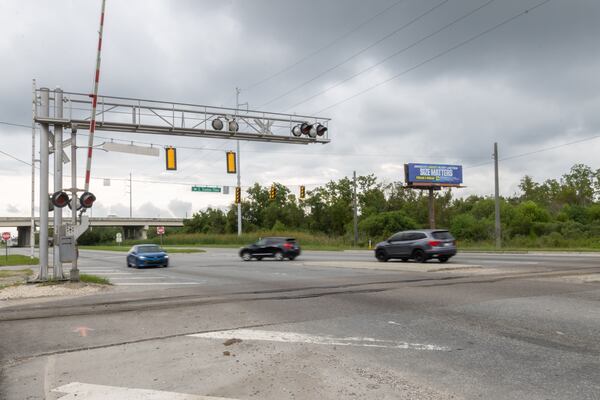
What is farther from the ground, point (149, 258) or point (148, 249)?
point (148, 249)

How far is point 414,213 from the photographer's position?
8262 cm

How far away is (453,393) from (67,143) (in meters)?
14.8

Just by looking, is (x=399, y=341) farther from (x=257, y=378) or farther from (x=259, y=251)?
(x=259, y=251)

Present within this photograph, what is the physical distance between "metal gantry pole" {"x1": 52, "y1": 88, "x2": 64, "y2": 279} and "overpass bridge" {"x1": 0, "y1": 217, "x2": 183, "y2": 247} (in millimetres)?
99823

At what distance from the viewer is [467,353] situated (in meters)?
6.43

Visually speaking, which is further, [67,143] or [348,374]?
[67,143]

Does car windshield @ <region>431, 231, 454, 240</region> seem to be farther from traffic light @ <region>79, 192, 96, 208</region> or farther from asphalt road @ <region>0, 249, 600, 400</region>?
traffic light @ <region>79, 192, 96, 208</region>

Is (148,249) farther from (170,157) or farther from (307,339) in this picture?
(307,339)

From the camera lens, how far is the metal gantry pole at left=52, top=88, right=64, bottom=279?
51.0ft

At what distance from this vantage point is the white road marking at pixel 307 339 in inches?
271

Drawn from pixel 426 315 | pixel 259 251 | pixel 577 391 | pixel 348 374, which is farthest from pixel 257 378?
pixel 259 251

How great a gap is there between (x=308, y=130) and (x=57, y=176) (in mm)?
11839

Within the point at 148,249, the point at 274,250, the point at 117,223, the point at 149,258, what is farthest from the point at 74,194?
the point at 117,223

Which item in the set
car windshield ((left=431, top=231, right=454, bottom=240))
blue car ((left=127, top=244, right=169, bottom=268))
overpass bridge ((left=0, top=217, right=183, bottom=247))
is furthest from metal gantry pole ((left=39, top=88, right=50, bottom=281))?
overpass bridge ((left=0, top=217, right=183, bottom=247))
